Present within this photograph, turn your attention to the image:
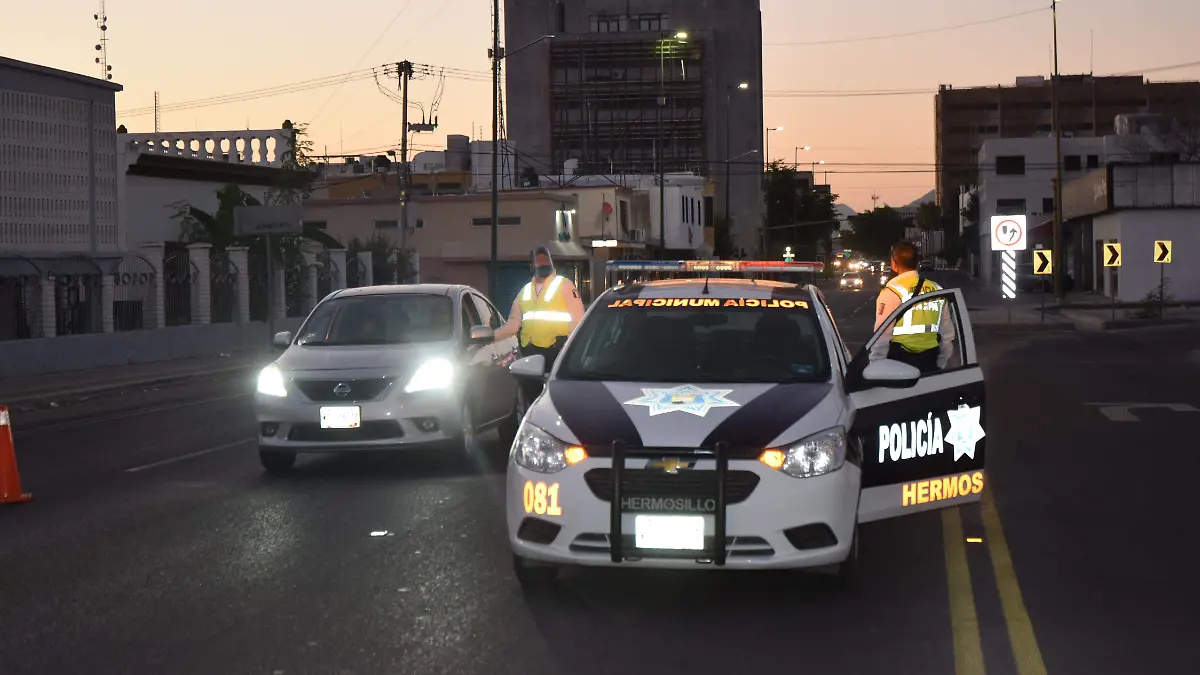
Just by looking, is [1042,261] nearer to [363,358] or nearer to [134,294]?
[134,294]

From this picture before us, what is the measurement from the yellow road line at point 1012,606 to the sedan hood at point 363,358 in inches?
196

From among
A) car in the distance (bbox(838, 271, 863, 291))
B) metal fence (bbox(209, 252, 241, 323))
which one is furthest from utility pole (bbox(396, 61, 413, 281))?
car in the distance (bbox(838, 271, 863, 291))

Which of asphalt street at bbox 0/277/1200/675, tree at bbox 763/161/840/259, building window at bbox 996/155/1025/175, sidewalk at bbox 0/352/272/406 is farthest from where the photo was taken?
tree at bbox 763/161/840/259

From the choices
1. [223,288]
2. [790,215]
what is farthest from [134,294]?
[790,215]

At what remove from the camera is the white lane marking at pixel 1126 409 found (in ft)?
55.6

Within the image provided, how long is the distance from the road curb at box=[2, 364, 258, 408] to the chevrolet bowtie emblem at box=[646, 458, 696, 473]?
51.8ft

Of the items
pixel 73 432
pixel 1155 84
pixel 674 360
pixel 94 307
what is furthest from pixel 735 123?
pixel 674 360

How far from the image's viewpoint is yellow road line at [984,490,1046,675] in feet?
21.0

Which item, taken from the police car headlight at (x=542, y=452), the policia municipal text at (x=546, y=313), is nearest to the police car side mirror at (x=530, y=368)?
the police car headlight at (x=542, y=452)

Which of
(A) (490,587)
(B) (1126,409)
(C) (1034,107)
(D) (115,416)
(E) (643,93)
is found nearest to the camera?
(A) (490,587)

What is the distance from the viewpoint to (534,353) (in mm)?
13336

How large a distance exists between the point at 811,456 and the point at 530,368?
243 centimetres

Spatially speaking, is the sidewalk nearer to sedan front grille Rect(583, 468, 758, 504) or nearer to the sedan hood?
the sedan hood

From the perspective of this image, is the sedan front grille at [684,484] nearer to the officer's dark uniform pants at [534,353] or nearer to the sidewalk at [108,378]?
the officer's dark uniform pants at [534,353]
